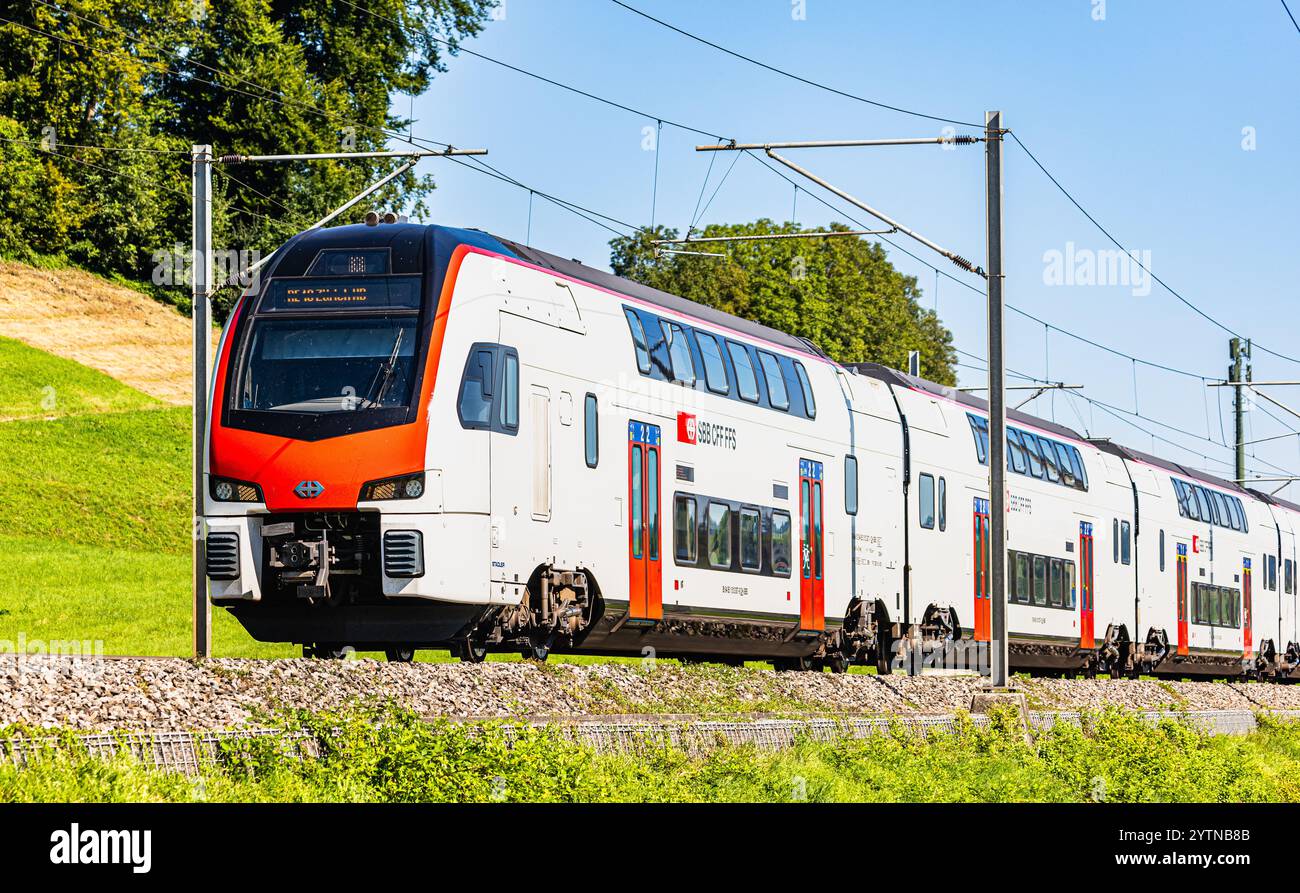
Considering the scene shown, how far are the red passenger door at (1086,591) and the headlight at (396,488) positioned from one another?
843 inches

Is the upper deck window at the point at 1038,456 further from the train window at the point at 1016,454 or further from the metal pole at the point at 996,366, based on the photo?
the metal pole at the point at 996,366

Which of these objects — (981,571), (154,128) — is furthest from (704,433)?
(154,128)

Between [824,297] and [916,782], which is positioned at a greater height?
[824,297]

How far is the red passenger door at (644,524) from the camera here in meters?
21.1

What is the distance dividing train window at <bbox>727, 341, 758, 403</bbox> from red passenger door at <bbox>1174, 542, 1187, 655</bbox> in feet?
67.1

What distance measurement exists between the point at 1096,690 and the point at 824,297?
5107cm

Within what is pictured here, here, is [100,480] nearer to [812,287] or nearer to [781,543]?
[781,543]

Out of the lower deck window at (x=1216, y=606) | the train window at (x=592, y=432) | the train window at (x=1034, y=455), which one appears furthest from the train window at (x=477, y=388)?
the lower deck window at (x=1216, y=606)

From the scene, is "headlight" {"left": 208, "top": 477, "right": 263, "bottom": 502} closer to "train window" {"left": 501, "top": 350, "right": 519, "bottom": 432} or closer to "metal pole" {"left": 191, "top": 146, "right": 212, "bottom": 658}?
"metal pole" {"left": 191, "top": 146, "right": 212, "bottom": 658}

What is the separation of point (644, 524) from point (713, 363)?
290 cm

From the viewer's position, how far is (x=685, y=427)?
A: 22.4 meters

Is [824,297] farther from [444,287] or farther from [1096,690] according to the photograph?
[444,287]
